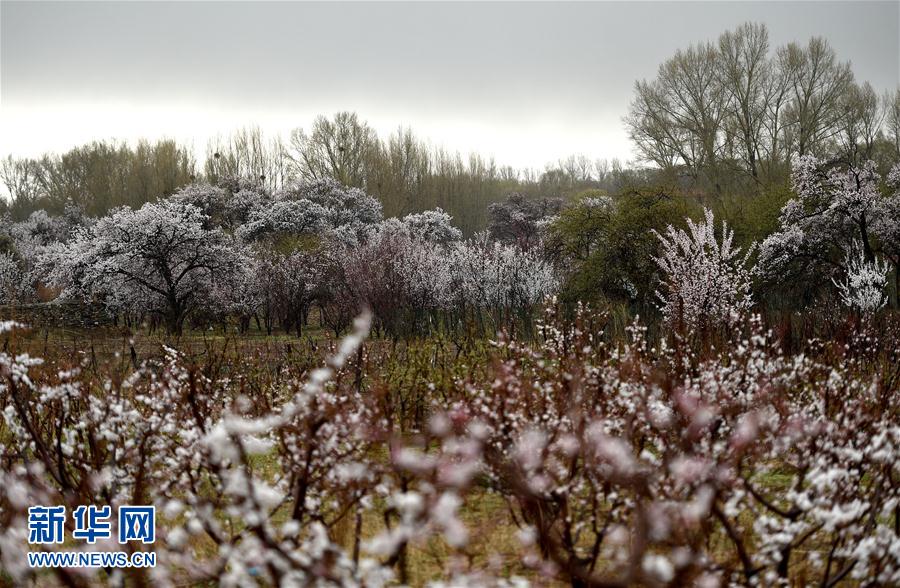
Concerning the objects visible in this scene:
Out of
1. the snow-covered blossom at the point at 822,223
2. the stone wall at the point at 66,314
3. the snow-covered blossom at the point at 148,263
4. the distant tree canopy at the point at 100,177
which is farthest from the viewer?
the distant tree canopy at the point at 100,177

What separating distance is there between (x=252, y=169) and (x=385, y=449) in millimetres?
34982

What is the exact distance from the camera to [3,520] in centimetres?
370

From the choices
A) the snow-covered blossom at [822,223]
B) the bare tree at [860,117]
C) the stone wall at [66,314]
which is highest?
the bare tree at [860,117]

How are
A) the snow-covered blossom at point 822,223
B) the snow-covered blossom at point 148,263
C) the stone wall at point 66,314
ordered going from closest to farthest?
the snow-covered blossom at point 822,223 → the snow-covered blossom at point 148,263 → the stone wall at point 66,314

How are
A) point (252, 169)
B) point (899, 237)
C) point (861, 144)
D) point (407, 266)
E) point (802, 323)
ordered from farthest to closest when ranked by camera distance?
point (252, 169)
point (861, 144)
point (407, 266)
point (899, 237)
point (802, 323)

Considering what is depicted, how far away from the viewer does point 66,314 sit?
20.1 metres

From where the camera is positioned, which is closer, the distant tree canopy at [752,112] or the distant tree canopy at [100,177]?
the distant tree canopy at [752,112]

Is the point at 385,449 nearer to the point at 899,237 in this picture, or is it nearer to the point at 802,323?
the point at 802,323

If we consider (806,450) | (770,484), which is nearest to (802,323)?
(770,484)

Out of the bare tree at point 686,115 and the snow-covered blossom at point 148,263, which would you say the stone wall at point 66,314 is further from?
the bare tree at point 686,115

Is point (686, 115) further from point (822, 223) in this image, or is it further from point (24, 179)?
point (24, 179)

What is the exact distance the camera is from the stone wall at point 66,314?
19.7 m

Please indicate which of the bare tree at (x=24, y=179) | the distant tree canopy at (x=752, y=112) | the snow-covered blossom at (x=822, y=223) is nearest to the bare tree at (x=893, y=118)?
the distant tree canopy at (x=752, y=112)

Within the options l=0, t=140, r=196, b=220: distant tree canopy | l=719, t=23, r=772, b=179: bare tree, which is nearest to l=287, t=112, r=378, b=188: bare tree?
l=0, t=140, r=196, b=220: distant tree canopy
